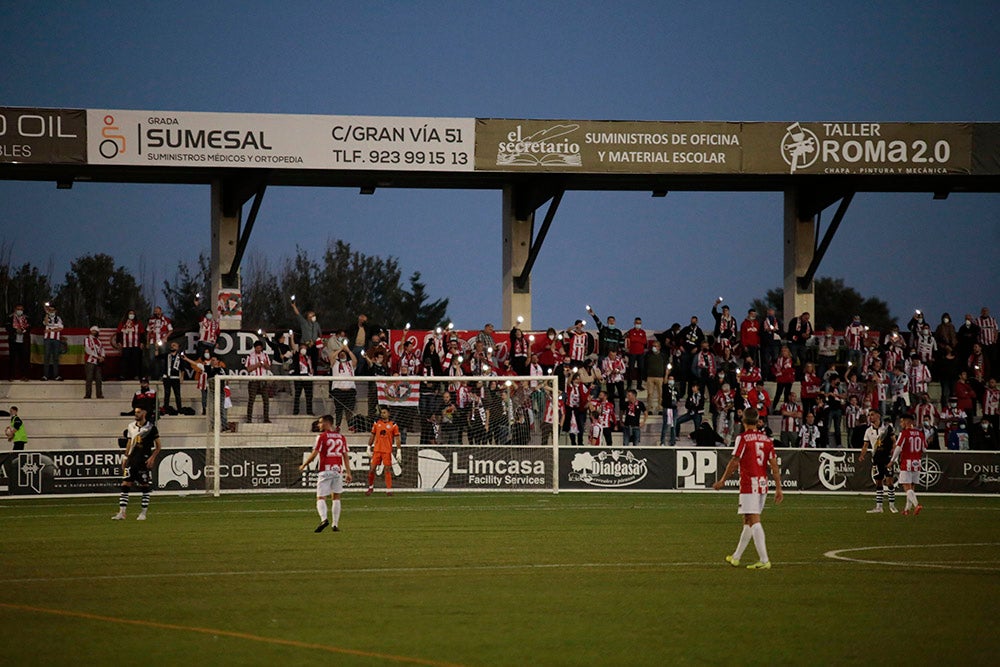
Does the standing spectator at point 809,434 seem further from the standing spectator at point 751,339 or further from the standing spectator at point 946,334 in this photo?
the standing spectator at point 946,334

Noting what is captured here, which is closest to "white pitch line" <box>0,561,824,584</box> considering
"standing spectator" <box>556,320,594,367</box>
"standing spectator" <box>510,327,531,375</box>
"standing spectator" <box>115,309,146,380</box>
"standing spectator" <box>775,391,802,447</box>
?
"standing spectator" <box>775,391,802,447</box>

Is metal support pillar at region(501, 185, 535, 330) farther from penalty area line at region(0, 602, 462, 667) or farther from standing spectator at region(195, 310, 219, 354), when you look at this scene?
penalty area line at region(0, 602, 462, 667)

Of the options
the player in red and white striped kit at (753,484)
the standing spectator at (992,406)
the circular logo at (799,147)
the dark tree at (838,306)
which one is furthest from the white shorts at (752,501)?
the dark tree at (838,306)

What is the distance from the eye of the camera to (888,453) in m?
27.3

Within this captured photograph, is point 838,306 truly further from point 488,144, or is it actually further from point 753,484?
point 753,484

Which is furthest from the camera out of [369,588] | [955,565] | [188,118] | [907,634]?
[188,118]

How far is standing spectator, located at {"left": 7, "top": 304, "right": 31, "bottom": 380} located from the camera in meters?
36.3

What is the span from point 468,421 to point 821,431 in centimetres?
991

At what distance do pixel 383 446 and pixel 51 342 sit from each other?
12614 millimetres

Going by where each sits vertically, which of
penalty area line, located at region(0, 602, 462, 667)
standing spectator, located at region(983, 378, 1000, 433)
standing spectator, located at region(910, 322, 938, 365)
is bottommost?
penalty area line, located at region(0, 602, 462, 667)

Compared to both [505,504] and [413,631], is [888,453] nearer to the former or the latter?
[505,504]

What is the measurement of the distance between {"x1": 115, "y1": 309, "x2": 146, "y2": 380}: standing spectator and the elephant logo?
635 centimetres

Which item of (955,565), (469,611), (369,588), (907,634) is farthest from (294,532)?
(907,634)

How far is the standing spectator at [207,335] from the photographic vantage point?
3571 cm
